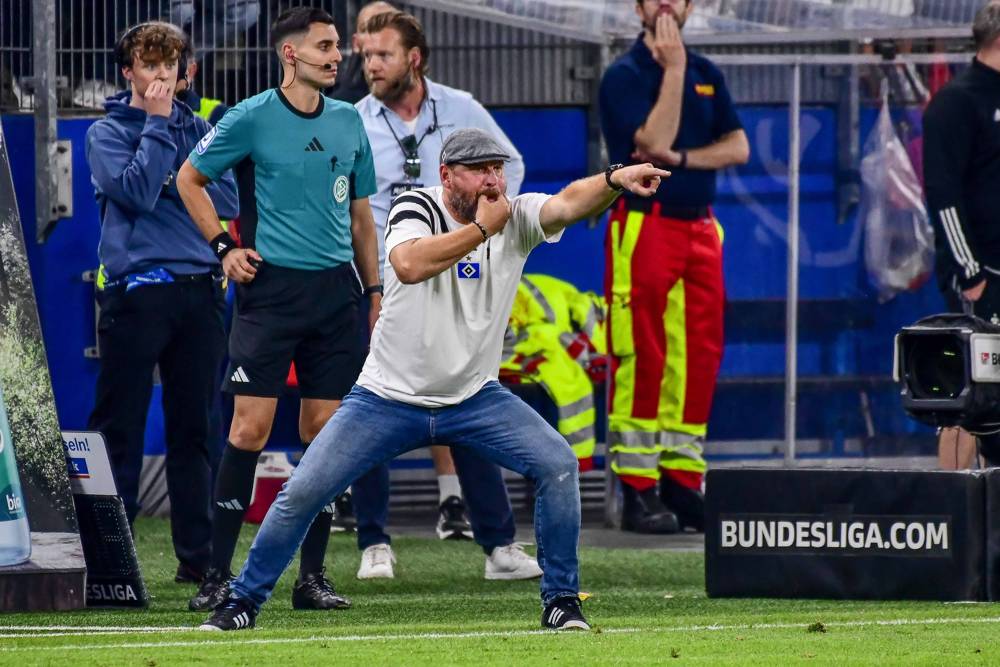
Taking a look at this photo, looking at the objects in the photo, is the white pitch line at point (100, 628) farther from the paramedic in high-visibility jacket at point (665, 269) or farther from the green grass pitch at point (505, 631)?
the paramedic in high-visibility jacket at point (665, 269)

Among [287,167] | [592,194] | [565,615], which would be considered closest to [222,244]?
[287,167]

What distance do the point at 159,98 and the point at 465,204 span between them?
6.14 ft

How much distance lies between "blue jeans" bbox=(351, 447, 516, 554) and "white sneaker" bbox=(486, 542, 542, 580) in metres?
0.03

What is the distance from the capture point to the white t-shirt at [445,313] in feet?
21.8

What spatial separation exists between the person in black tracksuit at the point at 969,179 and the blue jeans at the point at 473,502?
7.07 feet

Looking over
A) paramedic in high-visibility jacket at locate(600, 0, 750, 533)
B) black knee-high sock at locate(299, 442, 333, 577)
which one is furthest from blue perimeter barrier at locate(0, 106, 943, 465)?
black knee-high sock at locate(299, 442, 333, 577)

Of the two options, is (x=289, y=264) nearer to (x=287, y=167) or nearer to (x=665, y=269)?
(x=287, y=167)

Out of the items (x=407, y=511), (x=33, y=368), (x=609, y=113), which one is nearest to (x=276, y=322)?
(x=33, y=368)

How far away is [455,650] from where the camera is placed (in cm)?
605

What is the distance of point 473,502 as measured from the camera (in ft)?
28.1

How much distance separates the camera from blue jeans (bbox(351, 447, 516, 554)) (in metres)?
8.52

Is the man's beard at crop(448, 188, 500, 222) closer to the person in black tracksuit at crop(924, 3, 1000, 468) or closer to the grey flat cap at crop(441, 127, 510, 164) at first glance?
the grey flat cap at crop(441, 127, 510, 164)

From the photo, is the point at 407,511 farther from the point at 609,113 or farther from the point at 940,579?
the point at 940,579

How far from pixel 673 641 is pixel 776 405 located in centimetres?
529
